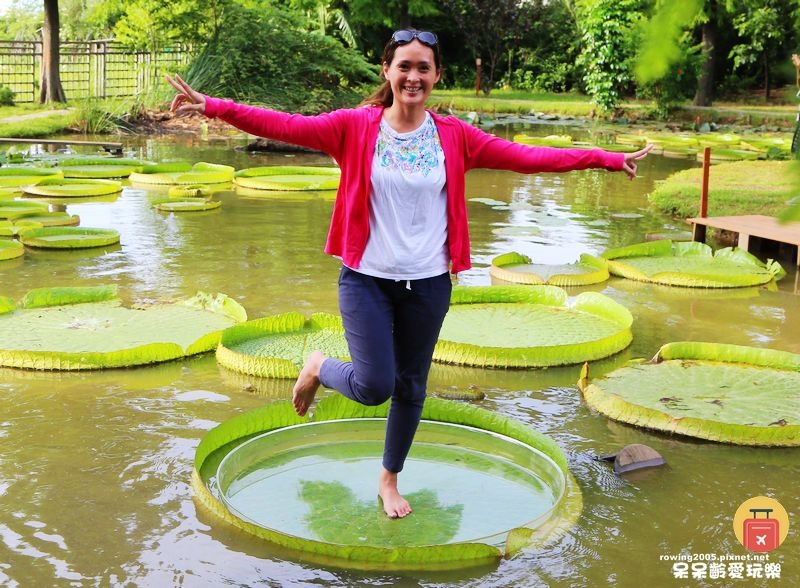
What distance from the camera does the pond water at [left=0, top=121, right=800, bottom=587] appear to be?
2.93m

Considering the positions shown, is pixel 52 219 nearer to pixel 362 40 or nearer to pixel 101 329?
pixel 101 329

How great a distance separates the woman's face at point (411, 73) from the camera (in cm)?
290

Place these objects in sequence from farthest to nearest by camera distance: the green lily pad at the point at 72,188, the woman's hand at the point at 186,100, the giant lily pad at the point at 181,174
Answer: the giant lily pad at the point at 181,174, the green lily pad at the point at 72,188, the woman's hand at the point at 186,100

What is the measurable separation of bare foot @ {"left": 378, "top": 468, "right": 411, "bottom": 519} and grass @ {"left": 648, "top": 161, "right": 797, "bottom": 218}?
5.87 meters

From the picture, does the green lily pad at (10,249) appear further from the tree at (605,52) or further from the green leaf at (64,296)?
the tree at (605,52)

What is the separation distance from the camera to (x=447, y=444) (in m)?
3.84

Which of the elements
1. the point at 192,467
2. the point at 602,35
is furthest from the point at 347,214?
the point at 602,35

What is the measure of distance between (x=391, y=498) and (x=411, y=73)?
4.29 feet

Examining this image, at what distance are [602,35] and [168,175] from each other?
1248 centimetres

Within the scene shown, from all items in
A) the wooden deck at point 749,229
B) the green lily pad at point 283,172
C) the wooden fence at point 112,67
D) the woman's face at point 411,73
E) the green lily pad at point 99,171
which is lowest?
the wooden deck at point 749,229

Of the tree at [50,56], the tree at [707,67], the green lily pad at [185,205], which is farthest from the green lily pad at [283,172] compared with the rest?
the tree at [707,67]

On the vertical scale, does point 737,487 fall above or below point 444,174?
below

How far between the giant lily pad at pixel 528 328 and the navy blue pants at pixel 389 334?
5.91 ft

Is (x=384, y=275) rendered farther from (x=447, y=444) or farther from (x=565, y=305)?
(x=565, y=305)
